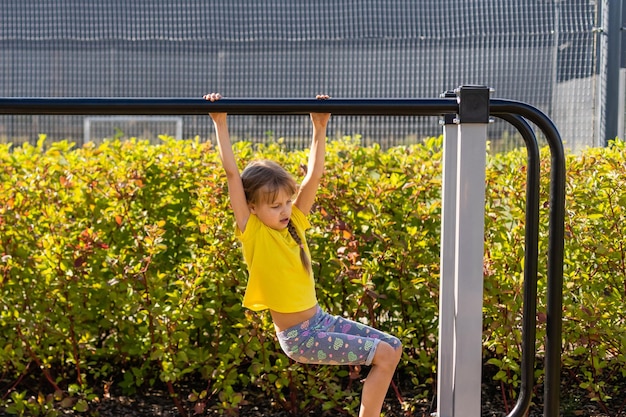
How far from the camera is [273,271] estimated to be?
281 cm

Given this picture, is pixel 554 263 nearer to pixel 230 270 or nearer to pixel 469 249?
pixel 469 249

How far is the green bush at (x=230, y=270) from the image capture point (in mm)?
3766

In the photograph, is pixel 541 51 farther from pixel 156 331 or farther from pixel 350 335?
pixel 350 335

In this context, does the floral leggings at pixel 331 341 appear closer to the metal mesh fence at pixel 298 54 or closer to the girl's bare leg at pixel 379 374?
the girl's bare leg at pixel 379 374

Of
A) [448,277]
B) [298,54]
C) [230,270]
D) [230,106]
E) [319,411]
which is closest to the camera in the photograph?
[230,106]

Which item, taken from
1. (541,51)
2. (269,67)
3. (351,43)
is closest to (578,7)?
(541,51)

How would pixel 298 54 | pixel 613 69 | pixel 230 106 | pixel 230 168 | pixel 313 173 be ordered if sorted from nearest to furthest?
pixel 230 106 < pixel 230 168 < pixel 313 173 < pixel 613 69 < pixel 298 54

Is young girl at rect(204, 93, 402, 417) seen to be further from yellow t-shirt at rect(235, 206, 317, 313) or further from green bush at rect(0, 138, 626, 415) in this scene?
green bush at rect(0, 138, 626, 415)

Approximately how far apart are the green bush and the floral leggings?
0.85m

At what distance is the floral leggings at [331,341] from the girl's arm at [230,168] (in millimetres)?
362

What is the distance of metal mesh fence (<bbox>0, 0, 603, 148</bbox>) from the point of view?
7.54m

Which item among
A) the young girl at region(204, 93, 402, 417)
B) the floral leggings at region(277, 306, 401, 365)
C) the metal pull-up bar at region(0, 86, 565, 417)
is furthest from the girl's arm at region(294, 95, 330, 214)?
the floral leggings at region(277, 306, 401, 365)

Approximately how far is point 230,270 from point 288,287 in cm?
105

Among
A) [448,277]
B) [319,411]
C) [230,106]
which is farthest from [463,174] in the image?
[319,411]
